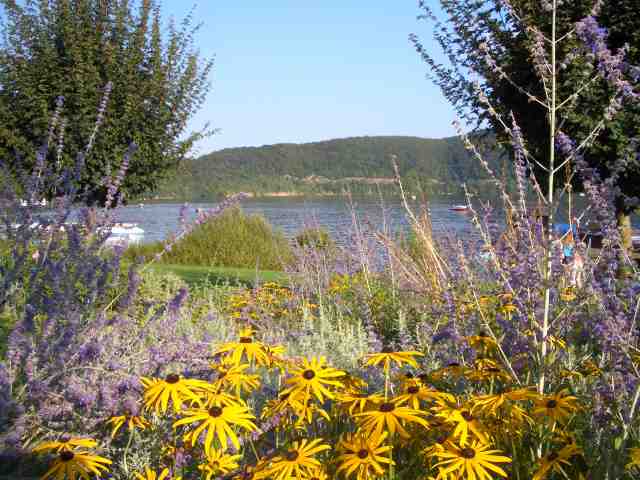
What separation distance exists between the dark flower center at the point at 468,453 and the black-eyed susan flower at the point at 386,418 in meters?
0.11

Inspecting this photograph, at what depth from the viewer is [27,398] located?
2664mm

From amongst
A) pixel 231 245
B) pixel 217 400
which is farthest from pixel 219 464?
pixel 231 245

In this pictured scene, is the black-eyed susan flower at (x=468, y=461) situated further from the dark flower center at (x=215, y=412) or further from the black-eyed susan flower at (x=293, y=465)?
the dark flower center at (x=215, y=412)

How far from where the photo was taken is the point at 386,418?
1.69 meters

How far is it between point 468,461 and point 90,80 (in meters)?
12.2

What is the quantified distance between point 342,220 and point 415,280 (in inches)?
125

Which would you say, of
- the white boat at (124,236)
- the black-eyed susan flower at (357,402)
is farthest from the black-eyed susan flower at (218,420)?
the white boat at (124,236)

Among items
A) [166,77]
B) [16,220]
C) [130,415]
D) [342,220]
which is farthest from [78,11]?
[130,415]

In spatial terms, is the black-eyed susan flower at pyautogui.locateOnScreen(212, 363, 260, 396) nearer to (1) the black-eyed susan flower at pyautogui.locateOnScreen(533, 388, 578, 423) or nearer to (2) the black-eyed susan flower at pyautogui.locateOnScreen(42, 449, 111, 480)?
(2) the black-eyed susan flower at pyautogui.locateOnScreen(42, 449, 111, 480)

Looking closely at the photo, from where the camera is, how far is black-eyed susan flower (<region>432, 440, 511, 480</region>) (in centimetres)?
153

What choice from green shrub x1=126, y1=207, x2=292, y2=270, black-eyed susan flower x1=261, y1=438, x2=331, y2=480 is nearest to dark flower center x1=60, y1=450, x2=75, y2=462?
black-eyed susan flower x1=261, y1=438, x2=331, y2=480

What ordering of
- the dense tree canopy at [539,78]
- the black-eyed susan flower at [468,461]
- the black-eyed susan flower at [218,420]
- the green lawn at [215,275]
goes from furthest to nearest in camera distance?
the green lawn at [215,275] → the dense tree canopy at [539,78] → the black-eyed susan flower at [218,420] → the black-eyed susan flower at [468,461]

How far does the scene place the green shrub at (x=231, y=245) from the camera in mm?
16844

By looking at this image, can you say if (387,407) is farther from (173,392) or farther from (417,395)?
(173,392)
